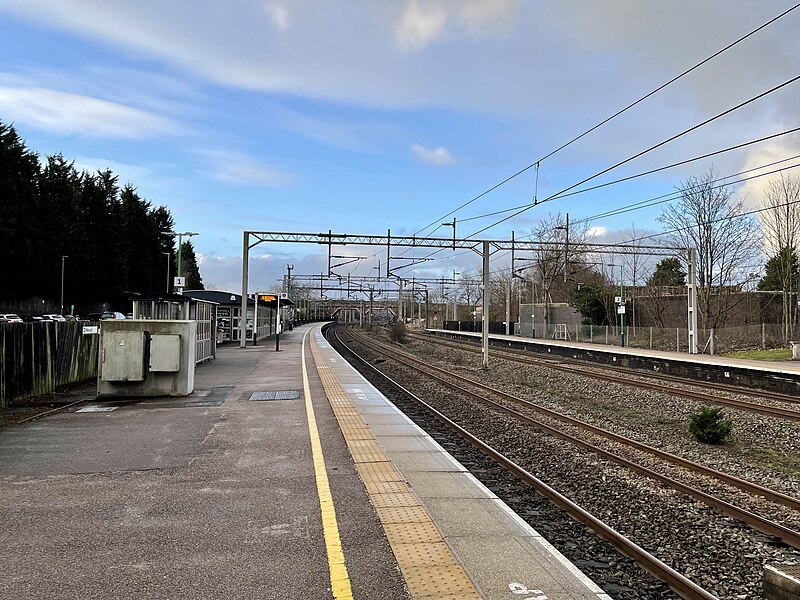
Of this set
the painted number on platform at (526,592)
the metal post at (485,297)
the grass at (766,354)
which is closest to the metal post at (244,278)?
the metal post at (485,297)

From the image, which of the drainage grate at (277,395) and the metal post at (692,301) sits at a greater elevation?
the metal post at (692,301)

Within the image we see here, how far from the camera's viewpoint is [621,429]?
13070 millimetres

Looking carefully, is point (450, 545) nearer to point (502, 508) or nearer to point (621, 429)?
point (502, 508)

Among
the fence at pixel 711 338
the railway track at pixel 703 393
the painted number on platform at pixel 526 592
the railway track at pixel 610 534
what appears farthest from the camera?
the fence at pixel 711 338

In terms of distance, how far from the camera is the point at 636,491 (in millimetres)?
7980

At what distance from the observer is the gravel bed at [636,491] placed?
17.8 feet

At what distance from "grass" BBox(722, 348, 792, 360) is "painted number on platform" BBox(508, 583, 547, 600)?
29.4 m

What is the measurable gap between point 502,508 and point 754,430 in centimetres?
932

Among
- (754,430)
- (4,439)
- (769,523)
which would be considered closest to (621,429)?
Answer: (754,430)

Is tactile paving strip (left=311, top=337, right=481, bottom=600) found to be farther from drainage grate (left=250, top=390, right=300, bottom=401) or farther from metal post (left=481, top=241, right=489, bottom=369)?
metal post (left=481, top=241, right=489, bottom=369)

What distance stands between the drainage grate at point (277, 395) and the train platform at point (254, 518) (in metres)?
3.46

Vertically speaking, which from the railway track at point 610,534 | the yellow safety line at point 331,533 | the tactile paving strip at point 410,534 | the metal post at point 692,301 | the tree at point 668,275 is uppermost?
the tree at point 668,275

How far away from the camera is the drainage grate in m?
14.0

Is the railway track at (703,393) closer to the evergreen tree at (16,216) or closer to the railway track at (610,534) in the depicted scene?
the railway track at (610,534)
